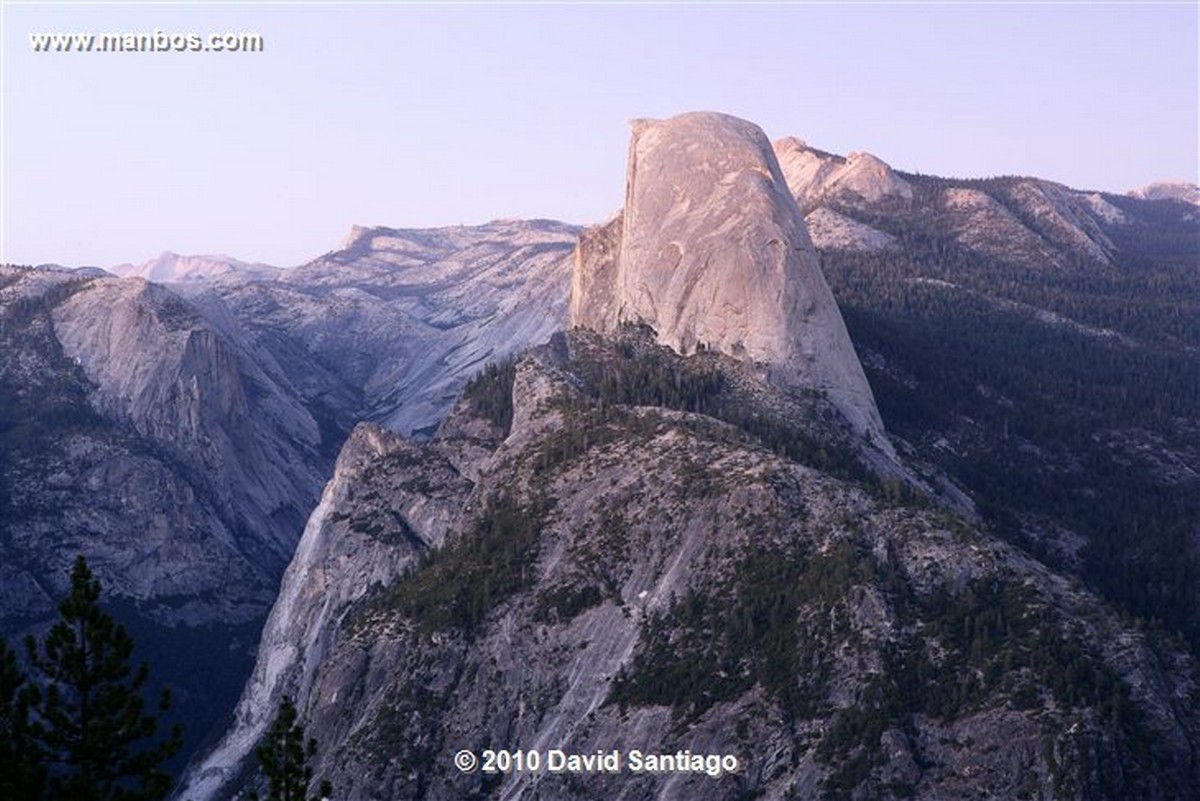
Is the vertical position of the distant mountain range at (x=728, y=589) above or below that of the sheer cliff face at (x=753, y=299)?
below

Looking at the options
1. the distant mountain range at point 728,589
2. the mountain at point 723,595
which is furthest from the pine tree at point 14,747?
the mountain at point 723,595

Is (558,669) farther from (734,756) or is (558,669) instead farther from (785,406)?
(785,406)

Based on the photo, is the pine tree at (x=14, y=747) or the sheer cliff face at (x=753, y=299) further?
the sheer cliff face at (x=753, y=299)

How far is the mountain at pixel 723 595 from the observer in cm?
12381

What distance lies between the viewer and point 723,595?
140 metres

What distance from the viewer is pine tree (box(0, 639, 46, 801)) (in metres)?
66.1

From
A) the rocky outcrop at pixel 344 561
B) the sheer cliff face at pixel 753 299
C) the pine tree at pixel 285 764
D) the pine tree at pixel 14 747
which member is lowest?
the rocky outcrop at pixel 344 561

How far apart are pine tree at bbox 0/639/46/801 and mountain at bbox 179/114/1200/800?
6282 centimetres

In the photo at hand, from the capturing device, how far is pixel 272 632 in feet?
653

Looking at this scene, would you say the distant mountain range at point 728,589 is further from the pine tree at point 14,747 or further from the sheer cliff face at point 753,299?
the pine tree at point 14,747

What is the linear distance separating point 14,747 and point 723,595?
254 feet

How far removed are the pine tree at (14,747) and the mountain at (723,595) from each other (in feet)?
206

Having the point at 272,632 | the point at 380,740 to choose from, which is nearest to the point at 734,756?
the point at 380,740

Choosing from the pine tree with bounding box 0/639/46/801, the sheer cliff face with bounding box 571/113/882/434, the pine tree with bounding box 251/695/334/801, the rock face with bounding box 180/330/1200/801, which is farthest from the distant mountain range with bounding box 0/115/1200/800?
the pine tree with bounding box 0/639/46/801
